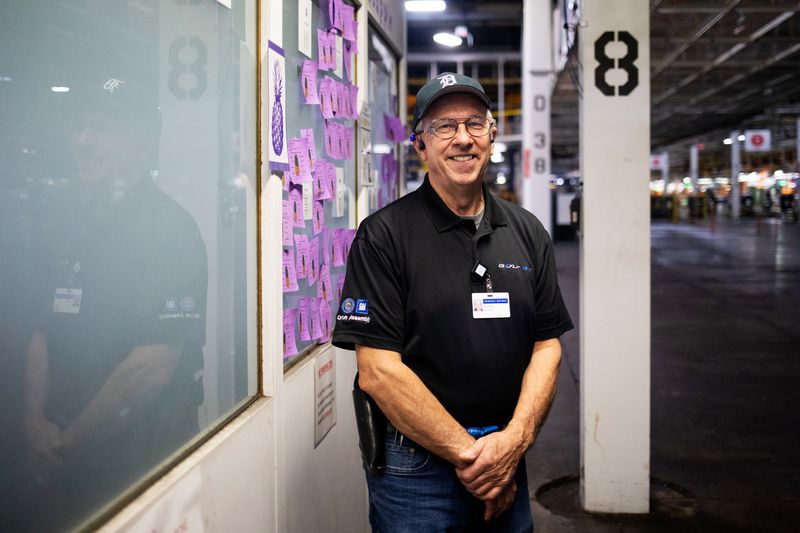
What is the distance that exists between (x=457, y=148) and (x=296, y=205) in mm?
698

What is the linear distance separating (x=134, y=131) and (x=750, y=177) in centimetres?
5347

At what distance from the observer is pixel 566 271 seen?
55.9ft

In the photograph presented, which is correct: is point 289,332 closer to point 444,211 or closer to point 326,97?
point 444,211

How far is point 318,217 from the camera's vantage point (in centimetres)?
290

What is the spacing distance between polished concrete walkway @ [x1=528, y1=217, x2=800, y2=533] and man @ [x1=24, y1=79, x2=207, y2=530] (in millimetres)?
2893

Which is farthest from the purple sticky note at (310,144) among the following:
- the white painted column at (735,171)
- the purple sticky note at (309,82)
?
the white painted column at (735,171)

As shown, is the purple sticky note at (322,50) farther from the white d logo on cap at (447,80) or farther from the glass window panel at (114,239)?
the white d logo on cap at (447,80)

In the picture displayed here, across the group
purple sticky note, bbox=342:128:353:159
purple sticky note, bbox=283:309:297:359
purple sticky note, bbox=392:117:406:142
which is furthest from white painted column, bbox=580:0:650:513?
purple sticky note, bbox=283:309:297:359

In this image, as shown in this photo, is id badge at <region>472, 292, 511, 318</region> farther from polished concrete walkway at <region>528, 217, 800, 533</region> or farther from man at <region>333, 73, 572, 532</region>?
polished concrete walkway at <region>528, 217, 800, 533</region>

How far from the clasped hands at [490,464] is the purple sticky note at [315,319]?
1.00 m

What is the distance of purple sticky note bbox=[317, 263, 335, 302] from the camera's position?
297 cm

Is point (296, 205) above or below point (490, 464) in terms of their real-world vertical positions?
above

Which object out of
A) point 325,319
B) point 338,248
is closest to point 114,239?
point 325,319

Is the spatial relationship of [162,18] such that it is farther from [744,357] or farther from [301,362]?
[744,357]
